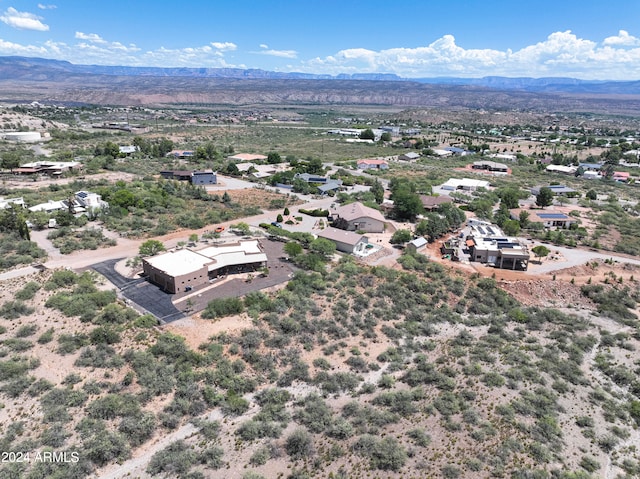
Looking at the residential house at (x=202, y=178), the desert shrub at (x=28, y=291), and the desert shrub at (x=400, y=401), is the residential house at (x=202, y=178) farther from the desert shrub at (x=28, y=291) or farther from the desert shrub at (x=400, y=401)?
the desert shrub at (x=400, y=401)

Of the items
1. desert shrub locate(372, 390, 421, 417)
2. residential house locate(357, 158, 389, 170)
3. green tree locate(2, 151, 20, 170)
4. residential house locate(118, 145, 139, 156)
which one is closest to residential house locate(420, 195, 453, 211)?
residential house locate(357, 158, 389, 170)

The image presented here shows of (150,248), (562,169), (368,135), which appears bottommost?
(562,169)

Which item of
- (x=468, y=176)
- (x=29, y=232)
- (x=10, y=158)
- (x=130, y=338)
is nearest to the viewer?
(x=130, y=338)

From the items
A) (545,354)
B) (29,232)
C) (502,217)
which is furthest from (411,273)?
(29,232)

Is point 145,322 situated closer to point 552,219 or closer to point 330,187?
point 330,187

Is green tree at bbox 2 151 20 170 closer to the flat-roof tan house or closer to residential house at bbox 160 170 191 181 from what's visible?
residential house at bbox 160 170 191 181

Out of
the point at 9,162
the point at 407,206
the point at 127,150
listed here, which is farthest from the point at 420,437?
the point at 127,150

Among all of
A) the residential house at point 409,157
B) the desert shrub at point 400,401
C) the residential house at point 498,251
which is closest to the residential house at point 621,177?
the residential house at point 409,157

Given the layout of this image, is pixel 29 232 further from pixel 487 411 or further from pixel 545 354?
pixel 545 354
